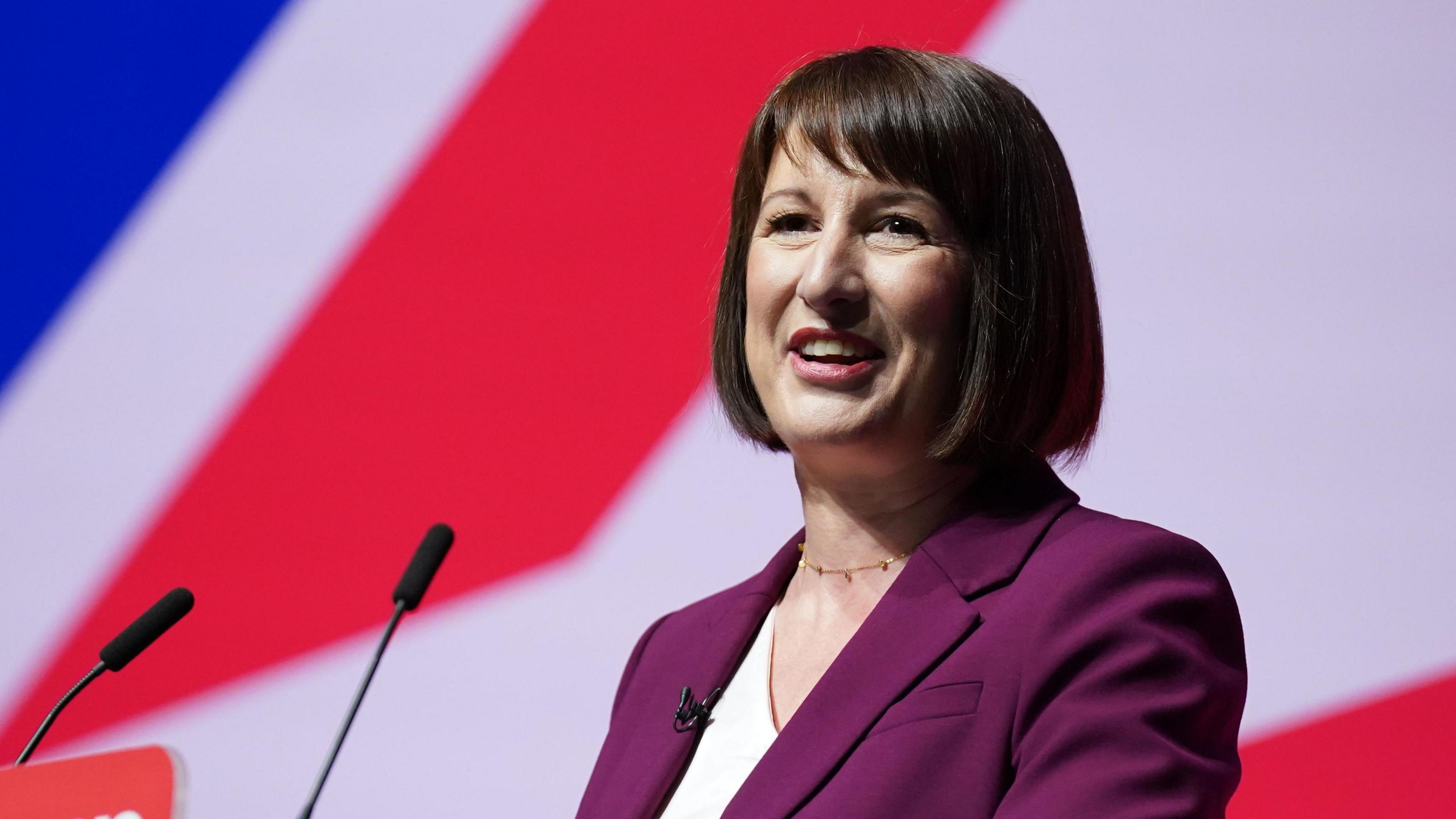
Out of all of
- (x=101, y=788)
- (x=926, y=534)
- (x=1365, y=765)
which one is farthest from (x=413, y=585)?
(x=1365, y=765)

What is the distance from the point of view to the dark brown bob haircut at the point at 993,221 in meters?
1.50

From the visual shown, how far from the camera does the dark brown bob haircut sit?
1.50 meters

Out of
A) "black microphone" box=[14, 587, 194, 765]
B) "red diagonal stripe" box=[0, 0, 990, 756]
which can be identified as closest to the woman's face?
"black microphone" box=[14, 587, 194, 765]

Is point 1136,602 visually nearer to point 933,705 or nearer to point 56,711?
point 933,705

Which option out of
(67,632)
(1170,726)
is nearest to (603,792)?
(1170,726)

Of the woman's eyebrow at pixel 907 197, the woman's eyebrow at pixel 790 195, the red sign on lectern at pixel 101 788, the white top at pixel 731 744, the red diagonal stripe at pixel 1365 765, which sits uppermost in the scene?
the woman's eyebrow at pixel 790 195

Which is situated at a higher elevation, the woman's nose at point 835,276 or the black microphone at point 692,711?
the woman's nose at point 835,276

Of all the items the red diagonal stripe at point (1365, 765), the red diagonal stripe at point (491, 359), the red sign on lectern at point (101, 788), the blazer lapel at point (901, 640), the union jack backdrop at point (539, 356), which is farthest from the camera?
the red diagonal stripe at point (491, 359)

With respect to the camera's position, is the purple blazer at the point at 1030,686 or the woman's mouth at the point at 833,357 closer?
the purple blazer at the point at 1030,686

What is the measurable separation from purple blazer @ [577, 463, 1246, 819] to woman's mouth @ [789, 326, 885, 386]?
0.19m

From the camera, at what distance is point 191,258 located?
8.77 ft

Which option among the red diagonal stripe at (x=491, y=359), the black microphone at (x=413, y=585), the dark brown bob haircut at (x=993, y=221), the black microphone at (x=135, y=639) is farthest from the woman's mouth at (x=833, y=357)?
the red diagonal stripe at (x=491, y=359)

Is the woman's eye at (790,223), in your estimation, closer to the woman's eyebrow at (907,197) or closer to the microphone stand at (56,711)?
the woman's eyebrow at (907,197)

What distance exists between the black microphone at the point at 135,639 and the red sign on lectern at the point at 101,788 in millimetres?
211
